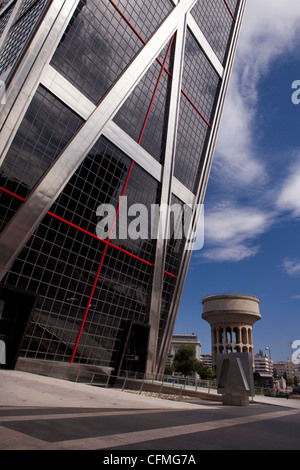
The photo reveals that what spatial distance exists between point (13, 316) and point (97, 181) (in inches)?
606

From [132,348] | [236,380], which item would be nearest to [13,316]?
[132,348]

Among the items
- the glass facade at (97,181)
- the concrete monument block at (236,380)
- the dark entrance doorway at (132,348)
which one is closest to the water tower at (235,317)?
the glass facade at (97,181)

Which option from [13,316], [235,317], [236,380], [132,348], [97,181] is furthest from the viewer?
[235,317]

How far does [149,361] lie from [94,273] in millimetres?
13603

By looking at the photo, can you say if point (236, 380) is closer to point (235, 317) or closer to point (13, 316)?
point (13, 316)

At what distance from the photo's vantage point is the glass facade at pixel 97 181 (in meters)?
26.5

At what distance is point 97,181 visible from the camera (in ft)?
105

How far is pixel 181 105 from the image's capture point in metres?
44.4

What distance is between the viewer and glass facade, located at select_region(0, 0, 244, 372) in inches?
1043

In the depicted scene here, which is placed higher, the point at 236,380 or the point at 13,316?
the point at 13,316

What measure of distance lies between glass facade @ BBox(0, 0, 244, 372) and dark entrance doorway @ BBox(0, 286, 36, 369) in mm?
259

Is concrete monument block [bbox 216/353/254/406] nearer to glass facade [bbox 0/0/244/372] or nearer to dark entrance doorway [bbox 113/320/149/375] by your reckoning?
glass facade [bbox 0/0/244/372]

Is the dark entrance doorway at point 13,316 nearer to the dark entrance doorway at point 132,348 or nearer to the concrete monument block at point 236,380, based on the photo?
the dark entrance doorway at point 132,348
